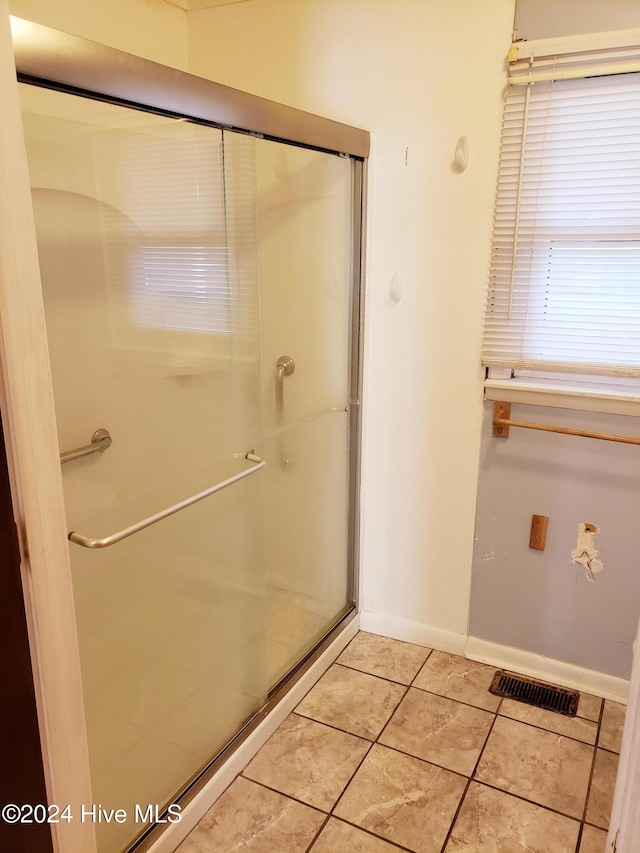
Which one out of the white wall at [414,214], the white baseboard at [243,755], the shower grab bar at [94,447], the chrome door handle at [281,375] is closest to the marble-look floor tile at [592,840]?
the white wall at [414,214]

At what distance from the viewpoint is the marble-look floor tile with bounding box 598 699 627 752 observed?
1.92 meters

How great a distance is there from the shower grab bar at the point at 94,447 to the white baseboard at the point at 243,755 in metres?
0.97

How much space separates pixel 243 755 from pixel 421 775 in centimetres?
52

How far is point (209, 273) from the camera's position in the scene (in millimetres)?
1598

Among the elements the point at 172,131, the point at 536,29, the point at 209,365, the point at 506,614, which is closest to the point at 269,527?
the point at 209,365

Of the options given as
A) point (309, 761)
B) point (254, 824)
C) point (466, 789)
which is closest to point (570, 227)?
point (466, 789)

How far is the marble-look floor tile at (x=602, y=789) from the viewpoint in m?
1.67

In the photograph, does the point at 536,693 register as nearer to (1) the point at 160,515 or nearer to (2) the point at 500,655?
(2) the point at 500,655

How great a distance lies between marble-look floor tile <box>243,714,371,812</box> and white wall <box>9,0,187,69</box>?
2.20 meters

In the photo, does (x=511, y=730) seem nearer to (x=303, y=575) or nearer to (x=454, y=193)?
(x=303, y=575)

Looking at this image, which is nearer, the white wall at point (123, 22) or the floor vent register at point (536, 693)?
the white wall at point (123, 22)

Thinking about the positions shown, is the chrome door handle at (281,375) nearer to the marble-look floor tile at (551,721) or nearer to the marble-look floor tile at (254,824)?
the marble-look floor tile at (254,824)

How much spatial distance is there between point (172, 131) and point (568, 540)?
169 cm

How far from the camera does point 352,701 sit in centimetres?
212
